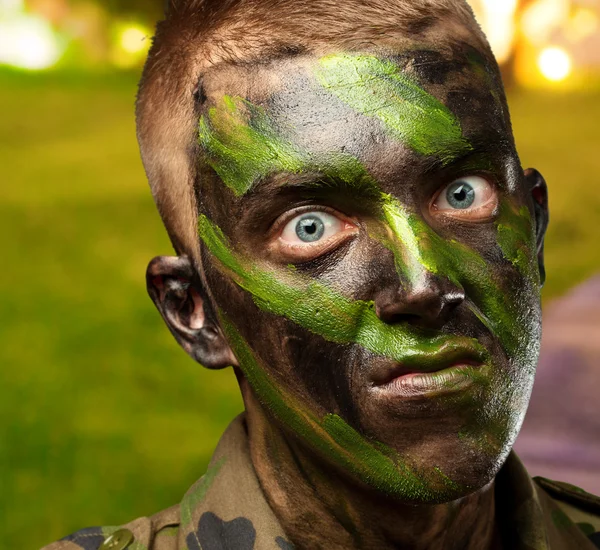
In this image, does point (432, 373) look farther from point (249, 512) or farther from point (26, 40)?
point (26, 40)

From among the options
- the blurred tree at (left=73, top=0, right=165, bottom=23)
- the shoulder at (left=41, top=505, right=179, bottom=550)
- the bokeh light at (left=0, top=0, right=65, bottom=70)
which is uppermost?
the blurred tree at (left=73, top=0, right=165, bottom=23)

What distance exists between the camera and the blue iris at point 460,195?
1.65 meters

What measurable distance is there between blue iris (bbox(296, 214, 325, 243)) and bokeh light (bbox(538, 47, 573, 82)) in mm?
2809

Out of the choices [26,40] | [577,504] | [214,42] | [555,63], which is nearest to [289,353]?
[214,42]

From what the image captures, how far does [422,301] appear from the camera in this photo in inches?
59.7

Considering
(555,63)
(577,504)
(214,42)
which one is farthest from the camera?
(555,63)

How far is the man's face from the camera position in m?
1.56

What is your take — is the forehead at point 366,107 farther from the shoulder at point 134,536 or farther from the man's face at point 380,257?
the shoulder at point 134,536

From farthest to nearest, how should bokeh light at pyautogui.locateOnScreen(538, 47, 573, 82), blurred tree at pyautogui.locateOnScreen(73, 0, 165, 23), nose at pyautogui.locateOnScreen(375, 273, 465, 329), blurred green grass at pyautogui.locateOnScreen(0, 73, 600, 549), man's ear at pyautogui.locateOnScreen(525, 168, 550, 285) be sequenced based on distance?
1. bokeh light at pyautogui.locateOnScreen(538, 47, 573, 82)
2. blurred tree at pyautogui.locateOnScreen(73, 0, 165, 23)
3. blurred green grass at pyautogui.locateOnScreen(0, 73, 600, 549)
4. man's ear at pyautogui.locateOnScreen(525, 168, 550, 285)
5. nose at pyautogui.locateOnScreen(375, 273, 465, 329)

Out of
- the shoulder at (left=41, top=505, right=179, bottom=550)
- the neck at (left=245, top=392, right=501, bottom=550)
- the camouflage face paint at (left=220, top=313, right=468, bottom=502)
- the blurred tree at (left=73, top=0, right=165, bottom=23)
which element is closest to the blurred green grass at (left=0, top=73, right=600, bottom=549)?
the blurred tree at (left=73, top=0, right=165, bottom=23)

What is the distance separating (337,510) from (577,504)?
23.6 inches

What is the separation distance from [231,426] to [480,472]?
49 centimetres

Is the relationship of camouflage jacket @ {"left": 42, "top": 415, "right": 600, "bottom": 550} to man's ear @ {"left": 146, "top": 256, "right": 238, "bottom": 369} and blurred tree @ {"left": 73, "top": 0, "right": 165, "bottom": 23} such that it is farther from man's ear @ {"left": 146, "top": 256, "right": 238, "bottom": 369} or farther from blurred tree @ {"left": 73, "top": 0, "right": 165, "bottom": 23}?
blurred tree @ {"left": 73, "top": 0, "right": 165, "bottom": 23}

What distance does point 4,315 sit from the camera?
11.0 feet
